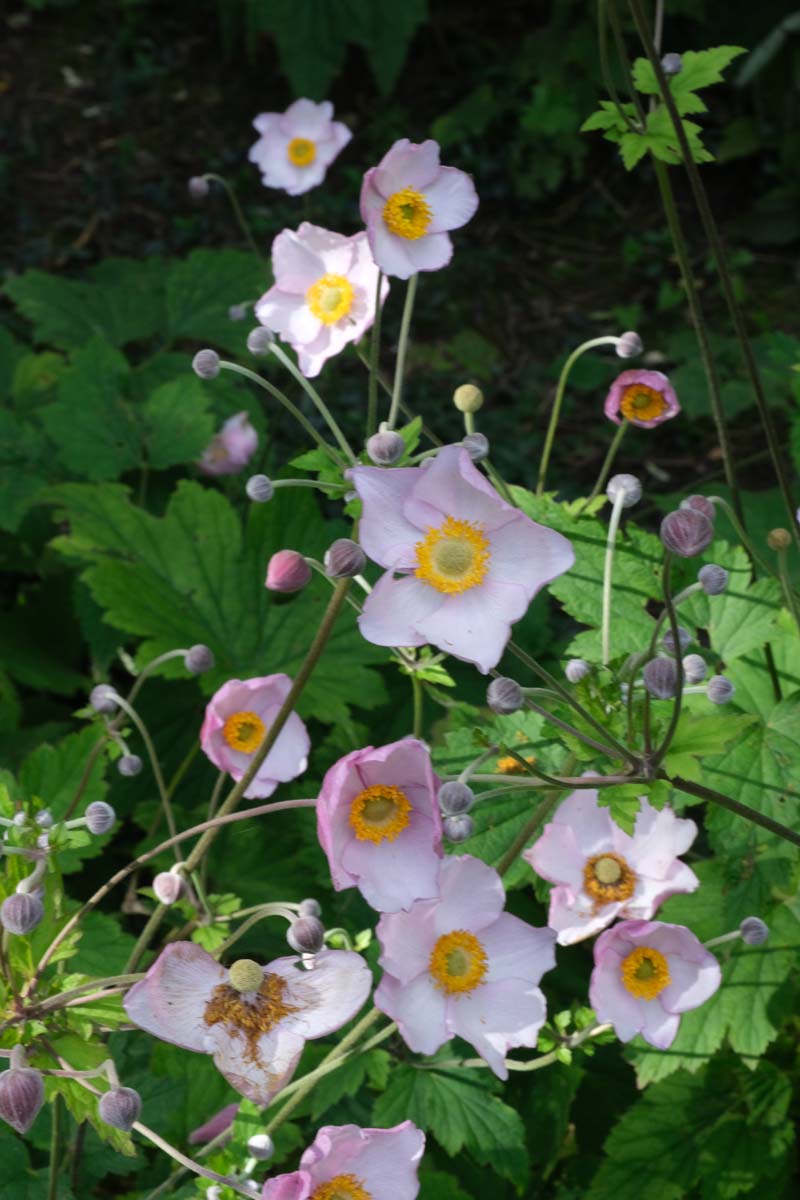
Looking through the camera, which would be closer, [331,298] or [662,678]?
[662,678]

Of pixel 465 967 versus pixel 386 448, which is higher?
pixel 386 448

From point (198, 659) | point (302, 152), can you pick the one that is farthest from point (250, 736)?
point (302, 152)

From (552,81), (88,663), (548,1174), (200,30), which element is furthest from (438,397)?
(548,1174)

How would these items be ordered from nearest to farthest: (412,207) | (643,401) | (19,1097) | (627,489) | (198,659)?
(19,1097), (627,489), (412,207), (198,659), (643,401)

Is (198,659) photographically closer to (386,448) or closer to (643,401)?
(386,448)

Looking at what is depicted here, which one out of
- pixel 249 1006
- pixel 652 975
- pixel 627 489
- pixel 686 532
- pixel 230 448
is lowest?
pixel 230 448

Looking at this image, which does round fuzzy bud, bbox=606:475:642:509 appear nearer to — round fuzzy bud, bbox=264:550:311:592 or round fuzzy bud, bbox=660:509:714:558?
round fuzzy bud, bbox=660:509:714:558
